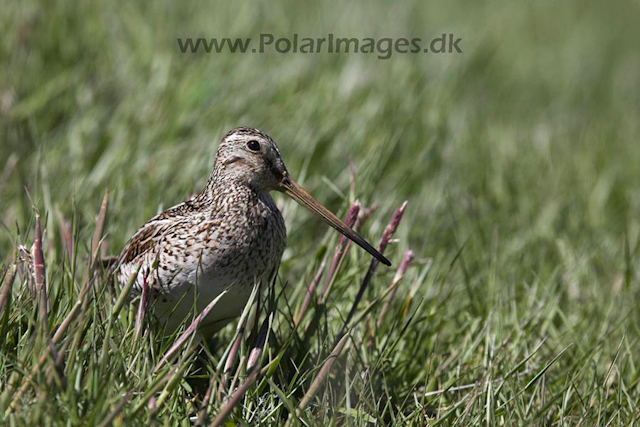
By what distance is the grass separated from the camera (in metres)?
2.85

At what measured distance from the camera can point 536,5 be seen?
967 cm

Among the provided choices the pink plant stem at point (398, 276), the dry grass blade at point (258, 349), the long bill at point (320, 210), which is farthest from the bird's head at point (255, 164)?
the dry grass blade at point (258, 349)

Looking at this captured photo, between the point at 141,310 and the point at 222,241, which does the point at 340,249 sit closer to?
the point at 222,241

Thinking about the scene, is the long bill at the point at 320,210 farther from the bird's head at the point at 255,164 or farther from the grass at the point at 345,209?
the grass at the point at 345,209

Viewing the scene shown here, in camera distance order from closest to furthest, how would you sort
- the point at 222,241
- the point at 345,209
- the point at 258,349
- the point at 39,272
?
the point at 39,272 → the point at 258,349 → the point at 222,241 → the point at 345,209

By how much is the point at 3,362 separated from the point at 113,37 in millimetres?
3633

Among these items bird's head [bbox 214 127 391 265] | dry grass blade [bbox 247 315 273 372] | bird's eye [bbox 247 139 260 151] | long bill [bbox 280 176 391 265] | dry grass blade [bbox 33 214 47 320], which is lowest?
dry grass blade [bbox 247 315 273 372]

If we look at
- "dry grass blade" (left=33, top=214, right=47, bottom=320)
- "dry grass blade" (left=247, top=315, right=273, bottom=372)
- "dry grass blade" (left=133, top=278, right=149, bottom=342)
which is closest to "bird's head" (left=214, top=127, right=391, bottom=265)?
"dry grass blade" (left=247, top=315, right=273, bottom=372)

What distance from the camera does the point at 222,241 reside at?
10.2ft

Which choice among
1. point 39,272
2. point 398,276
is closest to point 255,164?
point 398,276

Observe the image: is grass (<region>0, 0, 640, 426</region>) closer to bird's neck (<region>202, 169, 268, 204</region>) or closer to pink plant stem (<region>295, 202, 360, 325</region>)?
pink plant stem (<region>295, 202, 360, 325</region>)

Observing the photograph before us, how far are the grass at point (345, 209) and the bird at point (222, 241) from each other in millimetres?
138

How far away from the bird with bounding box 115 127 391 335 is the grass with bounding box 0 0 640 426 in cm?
14

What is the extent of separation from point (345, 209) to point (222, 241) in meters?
0.95
